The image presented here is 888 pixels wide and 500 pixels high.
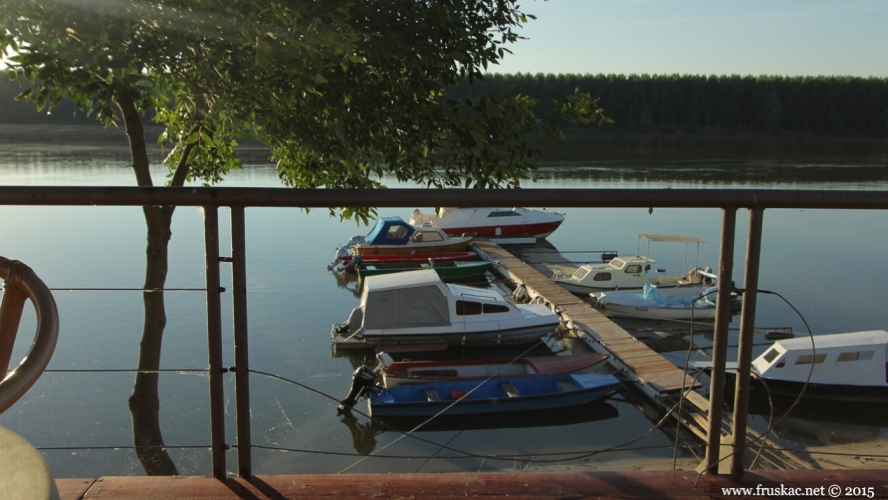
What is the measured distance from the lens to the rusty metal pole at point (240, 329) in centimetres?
192

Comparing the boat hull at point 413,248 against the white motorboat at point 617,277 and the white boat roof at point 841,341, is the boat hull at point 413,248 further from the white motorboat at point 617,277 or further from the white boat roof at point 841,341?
the white boat roof at point 841,341

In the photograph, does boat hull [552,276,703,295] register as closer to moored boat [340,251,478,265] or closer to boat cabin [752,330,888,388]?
moored boat [340,251,478,265]

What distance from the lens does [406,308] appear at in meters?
14.9

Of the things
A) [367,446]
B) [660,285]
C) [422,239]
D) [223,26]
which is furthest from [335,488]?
[422,239]

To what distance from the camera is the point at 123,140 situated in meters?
57.8

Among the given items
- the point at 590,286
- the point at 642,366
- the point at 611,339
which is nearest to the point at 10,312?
the point at 642,366

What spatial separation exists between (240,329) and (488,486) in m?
0.91

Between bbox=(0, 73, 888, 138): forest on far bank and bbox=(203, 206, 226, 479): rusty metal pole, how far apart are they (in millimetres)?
73329

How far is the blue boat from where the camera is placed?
11008 millimetres

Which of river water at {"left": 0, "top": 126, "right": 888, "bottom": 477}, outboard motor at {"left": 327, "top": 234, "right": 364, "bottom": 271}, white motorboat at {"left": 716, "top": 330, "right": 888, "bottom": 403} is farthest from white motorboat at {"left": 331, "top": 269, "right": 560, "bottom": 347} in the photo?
outboard motor at {"left": 327, "top": 234, "right": 364, "bottom": 271}

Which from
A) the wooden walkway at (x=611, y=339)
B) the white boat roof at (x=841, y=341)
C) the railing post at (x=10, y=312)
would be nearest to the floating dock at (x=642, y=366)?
the wooden walkway at (x=611, y=339)

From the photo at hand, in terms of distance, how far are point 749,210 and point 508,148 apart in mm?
2888

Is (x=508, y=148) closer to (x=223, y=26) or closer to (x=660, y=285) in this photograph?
(x=223, y=26)

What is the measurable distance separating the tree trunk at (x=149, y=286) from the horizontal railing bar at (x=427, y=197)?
2995 millimetres
